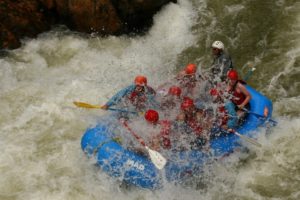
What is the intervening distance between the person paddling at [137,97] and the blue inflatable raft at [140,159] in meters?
0.47

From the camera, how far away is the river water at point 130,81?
6.28 metres

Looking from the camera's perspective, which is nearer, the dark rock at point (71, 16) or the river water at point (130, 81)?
the river water at point (130, 81)

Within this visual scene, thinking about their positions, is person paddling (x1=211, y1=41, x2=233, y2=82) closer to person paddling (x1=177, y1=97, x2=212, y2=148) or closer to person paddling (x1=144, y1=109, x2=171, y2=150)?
person paddling (x1=177, y1=97, x2=212, y2=148)

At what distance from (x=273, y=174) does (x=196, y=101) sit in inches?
60.5

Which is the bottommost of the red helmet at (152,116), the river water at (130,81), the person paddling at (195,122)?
the river water at (130,81)

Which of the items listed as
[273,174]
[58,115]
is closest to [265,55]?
[273,174]

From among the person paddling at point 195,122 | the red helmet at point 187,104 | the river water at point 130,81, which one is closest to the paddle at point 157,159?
the river water at point 130,81

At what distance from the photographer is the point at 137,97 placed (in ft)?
21.7

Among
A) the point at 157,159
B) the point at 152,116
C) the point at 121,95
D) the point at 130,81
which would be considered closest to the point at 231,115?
the point at 152,116

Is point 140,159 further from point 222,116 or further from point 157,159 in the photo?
point 222,116

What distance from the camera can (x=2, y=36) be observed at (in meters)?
8.33

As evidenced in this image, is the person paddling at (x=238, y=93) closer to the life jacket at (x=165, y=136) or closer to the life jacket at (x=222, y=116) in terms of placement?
the life jacket at (x=222, y=116)

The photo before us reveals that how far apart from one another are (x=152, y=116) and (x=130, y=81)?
213 centimetres

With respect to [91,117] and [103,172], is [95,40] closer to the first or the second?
[91,117]
